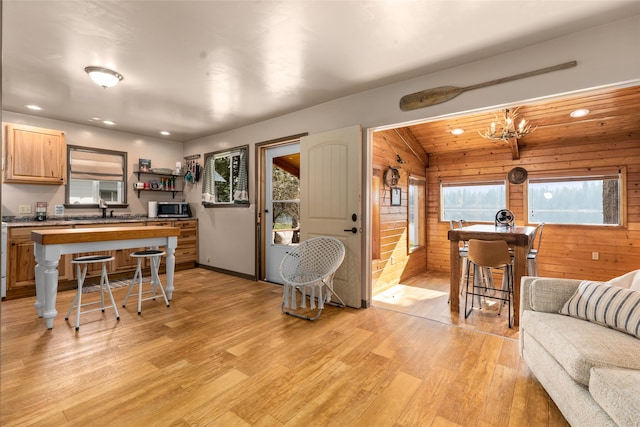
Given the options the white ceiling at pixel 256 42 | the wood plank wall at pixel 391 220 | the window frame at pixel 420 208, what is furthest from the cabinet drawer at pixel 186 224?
the window frame at pixel 420 208

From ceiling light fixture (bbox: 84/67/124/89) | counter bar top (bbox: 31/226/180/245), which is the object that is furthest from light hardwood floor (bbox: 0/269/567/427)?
ceiling light fixture (bbox: 84/67/124/89)

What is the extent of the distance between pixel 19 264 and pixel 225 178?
9.09 feet

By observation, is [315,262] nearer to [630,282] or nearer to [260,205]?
[260,205]

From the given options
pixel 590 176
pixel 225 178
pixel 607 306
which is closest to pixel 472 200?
pixel 590 176

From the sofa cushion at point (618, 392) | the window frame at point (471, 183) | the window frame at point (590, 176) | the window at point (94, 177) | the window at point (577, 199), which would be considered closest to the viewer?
the sofa cushion at point (618, 392)

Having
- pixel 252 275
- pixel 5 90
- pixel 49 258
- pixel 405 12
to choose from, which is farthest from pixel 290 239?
pixel 5 90

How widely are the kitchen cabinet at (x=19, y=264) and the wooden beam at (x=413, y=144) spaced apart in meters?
4.87

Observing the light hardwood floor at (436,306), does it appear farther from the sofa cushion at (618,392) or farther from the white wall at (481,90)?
the white wall at (481,90)

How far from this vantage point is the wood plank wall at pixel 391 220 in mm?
4402

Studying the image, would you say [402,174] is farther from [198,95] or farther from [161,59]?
[161,59]

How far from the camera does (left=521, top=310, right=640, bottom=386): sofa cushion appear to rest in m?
1.72

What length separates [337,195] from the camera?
383 centimetres

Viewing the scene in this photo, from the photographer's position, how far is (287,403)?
6.82 ft

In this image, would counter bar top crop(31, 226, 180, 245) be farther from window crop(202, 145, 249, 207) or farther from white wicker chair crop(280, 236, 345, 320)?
window crop(202, 145, 249, 207)
